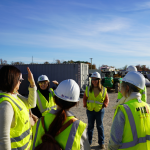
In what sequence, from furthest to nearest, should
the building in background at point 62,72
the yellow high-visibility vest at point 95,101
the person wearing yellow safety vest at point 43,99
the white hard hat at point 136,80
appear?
1. the building in background at point 62,72
2. the yellow high-visibility vest at point 95,101
3. the person wearing yellow safety vest at point 43,99
4. the white hard hat at point 136,80

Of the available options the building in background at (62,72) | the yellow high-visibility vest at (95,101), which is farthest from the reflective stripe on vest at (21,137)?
the building in background at (62,72)

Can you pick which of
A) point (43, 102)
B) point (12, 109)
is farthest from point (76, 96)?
point (43, 102)

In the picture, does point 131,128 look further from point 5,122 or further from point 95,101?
point 95,101

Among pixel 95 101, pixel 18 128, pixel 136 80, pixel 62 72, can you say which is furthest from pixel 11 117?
pixel 62 72

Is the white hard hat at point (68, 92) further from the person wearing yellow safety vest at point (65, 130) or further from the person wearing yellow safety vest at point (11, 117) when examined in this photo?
the person wearing yellow safety vest at point (11, 117)

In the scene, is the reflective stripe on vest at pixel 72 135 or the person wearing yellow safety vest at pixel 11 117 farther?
the person wearing yellow safety vest at pixel 11 117

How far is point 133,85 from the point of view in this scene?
2.01m

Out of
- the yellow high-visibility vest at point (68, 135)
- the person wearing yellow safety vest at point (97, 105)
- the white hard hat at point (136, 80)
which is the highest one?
the white hard hat at point (136, 80)

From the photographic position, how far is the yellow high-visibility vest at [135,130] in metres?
1.77

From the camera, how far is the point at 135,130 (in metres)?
1.78

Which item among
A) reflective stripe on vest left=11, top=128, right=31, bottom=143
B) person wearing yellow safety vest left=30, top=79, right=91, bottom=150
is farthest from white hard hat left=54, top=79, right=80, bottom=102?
reflective stripe on vest left=11, top=128, right=31, bottom=143

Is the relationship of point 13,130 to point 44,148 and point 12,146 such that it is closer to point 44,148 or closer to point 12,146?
point 12,146

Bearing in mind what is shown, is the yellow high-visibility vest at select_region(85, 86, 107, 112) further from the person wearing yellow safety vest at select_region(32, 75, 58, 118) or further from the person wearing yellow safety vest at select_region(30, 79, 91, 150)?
the person wearing yellow safety vest at select_region(30, 79, 91, 150)

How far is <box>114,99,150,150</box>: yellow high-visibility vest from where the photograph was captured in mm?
1773
